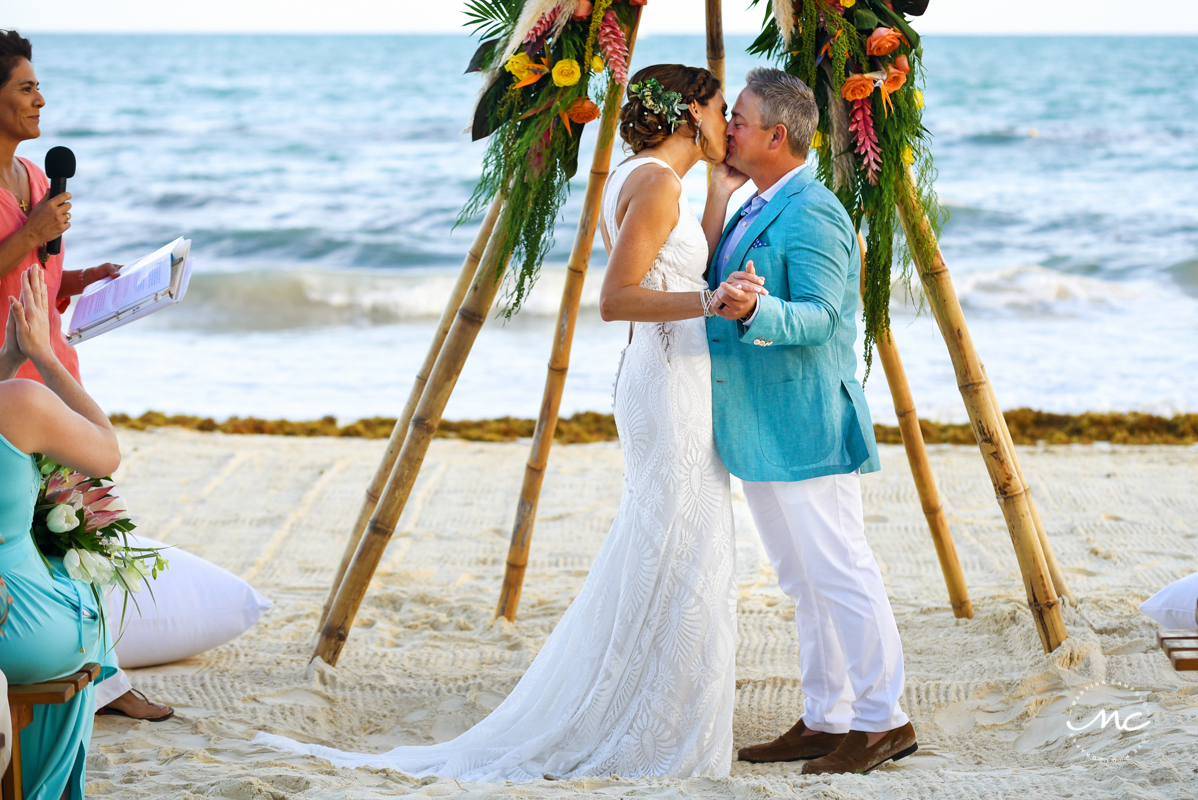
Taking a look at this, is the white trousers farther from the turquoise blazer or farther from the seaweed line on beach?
the seaweed line on beach

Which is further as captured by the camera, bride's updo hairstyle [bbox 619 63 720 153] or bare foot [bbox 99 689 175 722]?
bare foot [bbox 99 689 175 722]

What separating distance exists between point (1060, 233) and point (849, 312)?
12479 mm

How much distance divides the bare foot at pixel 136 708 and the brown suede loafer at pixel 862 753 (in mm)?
1935

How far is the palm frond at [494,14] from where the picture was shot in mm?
3059

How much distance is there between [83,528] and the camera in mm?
2229

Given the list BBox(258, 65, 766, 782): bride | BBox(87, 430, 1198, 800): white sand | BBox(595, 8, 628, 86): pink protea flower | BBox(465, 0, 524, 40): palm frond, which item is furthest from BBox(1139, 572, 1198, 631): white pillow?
BBox(465, 0, 524, 40): palm frond

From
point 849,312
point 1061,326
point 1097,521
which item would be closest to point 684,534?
point 849,312

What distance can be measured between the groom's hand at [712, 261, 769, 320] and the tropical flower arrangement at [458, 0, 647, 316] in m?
1.00

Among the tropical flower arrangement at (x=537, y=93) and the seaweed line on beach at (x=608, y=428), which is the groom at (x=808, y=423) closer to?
the tropical flower arrangement at (x=537, y=93)

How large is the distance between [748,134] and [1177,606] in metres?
2.04

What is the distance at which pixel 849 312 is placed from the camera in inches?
105

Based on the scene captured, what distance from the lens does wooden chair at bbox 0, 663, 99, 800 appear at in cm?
195

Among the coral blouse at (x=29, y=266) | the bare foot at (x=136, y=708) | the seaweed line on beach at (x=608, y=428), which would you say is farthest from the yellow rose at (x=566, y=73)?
the seaweed line on beach at (x=608, y=428)

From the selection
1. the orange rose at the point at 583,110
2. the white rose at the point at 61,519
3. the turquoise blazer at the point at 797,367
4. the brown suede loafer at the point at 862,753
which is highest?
the orange rose at the point at 583,110
